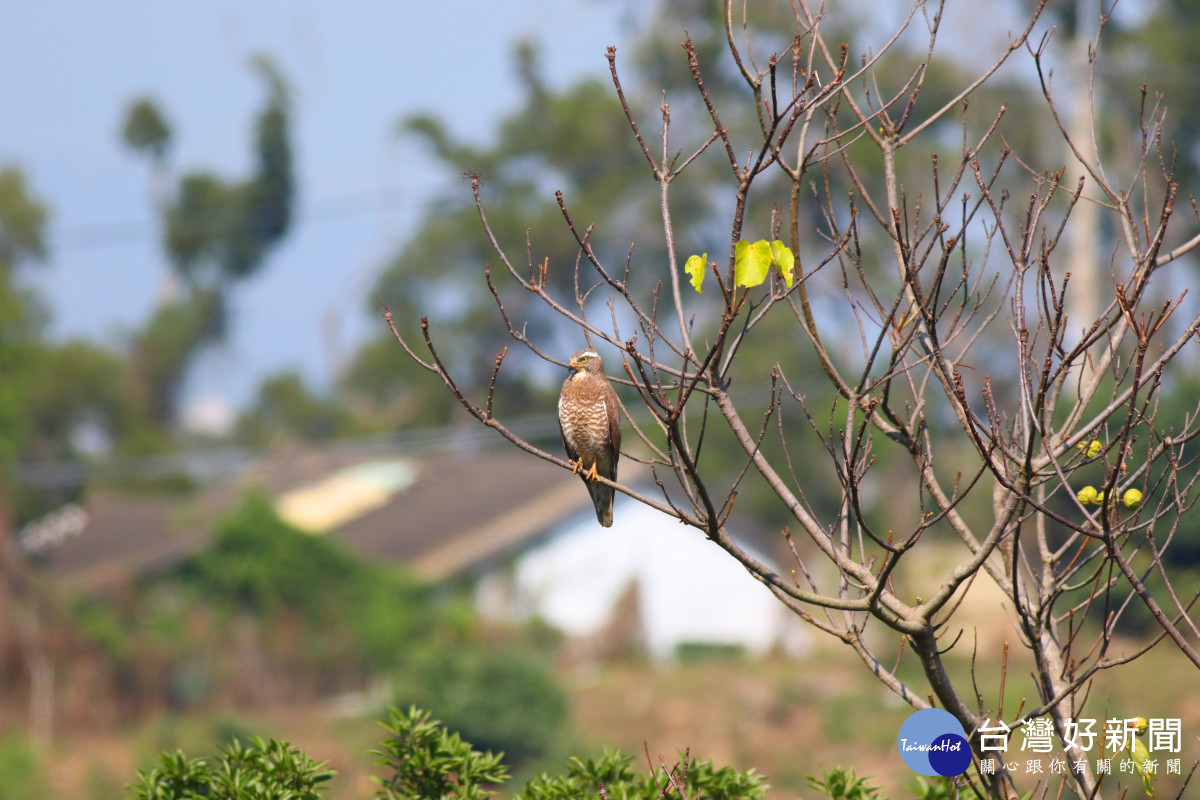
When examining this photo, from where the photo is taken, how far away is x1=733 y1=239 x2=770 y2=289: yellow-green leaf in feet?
9.23

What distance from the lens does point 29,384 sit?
28.7 meters

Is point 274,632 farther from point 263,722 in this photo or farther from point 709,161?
point 709,161

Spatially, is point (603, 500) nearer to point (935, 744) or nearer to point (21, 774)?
point (935, 744)

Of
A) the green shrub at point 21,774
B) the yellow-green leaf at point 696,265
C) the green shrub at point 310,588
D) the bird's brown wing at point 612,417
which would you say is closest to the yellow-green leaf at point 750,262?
the yellow-green leaf at point 696,265

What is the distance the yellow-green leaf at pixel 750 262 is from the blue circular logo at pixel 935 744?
1.18 meters

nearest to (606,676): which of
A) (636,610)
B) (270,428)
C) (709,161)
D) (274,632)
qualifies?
(636,610)

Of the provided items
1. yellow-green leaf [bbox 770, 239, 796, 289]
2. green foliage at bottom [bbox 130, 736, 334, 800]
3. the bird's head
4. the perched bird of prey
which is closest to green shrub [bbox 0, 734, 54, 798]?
green foliage at bottom [bbox 130, 736, 334, 800]

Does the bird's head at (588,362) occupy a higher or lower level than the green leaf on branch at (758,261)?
higher

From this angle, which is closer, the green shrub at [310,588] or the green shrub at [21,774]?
the green shrub at [21,774]

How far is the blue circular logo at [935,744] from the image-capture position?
10.0 ft

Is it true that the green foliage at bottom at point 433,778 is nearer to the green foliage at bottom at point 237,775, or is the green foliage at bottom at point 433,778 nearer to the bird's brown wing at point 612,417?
the green foliage at bottom at point 237,775

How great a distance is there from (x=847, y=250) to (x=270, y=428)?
→ 37397mm

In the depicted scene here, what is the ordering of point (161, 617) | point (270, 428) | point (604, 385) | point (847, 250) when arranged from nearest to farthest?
1. point (847, 250)
2. point (604, 385)
3. point (161, 617)
4. point (270, 428)

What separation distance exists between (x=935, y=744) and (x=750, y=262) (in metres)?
1.31
